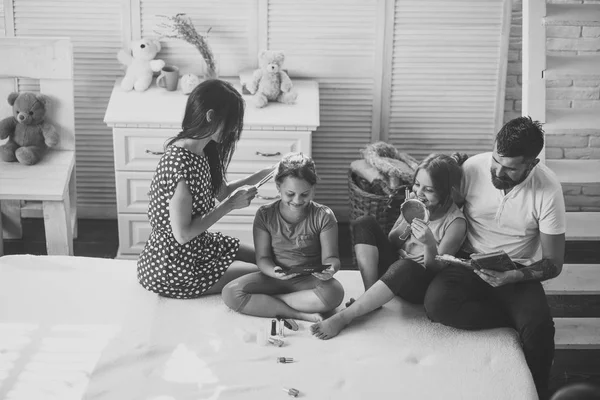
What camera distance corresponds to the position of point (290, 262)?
9.14 ft

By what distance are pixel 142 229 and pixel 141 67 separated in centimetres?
73

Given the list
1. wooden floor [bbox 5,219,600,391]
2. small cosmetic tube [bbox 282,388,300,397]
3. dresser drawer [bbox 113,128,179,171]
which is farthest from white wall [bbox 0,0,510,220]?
small cosmetic tube [bbox 282,388,300,397]

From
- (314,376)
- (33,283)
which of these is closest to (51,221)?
(33,283)

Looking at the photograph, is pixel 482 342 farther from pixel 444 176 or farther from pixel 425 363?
pixel 444 176

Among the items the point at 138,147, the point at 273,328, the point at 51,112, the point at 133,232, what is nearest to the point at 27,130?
the point at 51,112

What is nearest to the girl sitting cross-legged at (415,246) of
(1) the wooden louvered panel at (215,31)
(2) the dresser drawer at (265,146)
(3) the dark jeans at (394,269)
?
(3) the dark jeans at (394,269)

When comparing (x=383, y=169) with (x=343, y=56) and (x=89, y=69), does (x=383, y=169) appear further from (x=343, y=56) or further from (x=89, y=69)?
(x=89, y=69)

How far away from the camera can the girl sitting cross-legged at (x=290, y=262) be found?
8.95 ft

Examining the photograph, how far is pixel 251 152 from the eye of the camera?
3676 mm

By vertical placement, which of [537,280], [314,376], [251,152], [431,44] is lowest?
[314,376]

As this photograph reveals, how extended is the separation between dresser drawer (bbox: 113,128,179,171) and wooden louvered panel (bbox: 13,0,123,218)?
18.7 inches

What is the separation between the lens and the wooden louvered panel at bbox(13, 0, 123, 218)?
12.7ft

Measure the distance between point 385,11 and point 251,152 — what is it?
93 cm

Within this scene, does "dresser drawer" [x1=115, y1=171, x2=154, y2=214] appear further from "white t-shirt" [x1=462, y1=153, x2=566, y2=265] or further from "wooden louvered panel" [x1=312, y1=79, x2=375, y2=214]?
"white t-shirt" [x1=462, y1=153, x2=566, y2=265]
